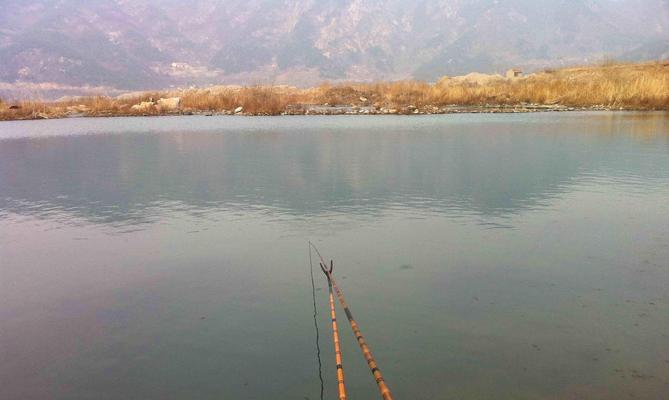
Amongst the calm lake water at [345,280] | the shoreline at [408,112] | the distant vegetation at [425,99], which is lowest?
the calm lake water at [345,280]

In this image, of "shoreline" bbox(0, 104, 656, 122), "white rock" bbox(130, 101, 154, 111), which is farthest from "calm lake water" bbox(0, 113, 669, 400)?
"white rock" bbox(130, 101, 154, 111)

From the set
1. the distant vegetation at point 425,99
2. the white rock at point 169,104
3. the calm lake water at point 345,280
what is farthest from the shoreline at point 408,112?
the calm lake water at point 345,280

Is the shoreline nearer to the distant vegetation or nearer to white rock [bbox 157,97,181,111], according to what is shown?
the distant vegetation

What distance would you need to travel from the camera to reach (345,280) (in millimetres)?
7828

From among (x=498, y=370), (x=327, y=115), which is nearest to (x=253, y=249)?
(x=498, y=370)

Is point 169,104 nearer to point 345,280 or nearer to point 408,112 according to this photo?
point 408,112

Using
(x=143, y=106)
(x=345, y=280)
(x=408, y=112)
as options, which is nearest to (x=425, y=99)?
(x=408, y=112)

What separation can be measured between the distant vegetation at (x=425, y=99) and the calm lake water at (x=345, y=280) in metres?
29.7

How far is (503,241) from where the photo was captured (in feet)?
30.8

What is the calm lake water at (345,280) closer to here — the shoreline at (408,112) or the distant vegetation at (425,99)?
the shoreline at (408,112)

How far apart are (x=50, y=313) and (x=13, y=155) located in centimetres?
1938

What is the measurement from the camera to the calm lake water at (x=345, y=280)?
5.35 m

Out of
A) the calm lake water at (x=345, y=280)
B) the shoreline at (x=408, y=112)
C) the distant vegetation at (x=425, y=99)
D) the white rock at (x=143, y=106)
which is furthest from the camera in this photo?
the white rock at (x=143, y=106)

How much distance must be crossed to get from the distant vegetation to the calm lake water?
29745 millimetres
